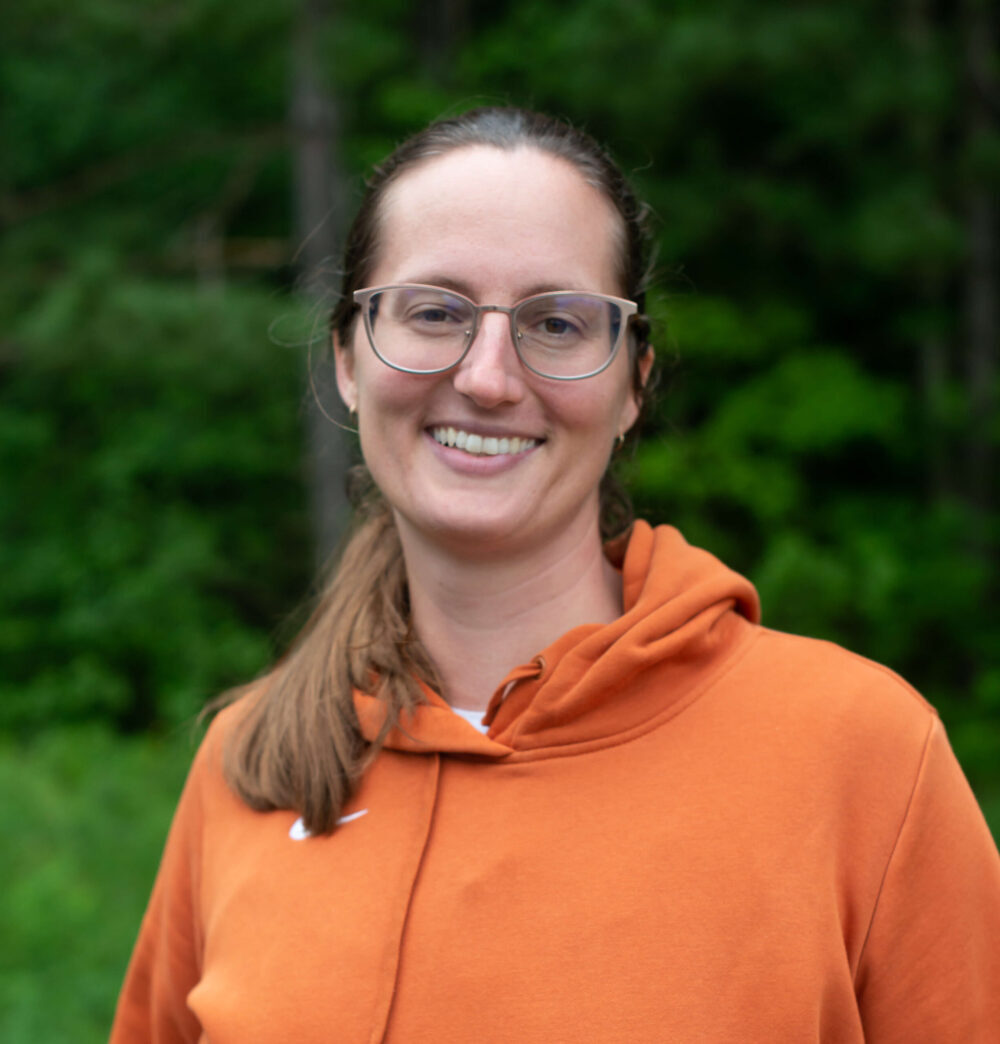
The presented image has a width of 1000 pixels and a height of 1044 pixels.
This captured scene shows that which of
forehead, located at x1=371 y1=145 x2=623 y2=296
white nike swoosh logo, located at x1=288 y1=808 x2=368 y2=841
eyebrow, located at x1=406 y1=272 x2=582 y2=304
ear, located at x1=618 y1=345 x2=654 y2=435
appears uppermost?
forehead, located at x1=371 y1=145 x2=623 y2=296

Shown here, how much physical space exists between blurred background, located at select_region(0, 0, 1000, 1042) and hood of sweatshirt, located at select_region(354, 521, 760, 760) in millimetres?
4262

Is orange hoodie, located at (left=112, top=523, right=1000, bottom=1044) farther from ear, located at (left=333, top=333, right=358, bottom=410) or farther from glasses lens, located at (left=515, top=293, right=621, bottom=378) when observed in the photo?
ear, located at (left=333, top=333, right=358, bottom=410)

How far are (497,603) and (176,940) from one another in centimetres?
77

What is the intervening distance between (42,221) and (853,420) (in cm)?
655

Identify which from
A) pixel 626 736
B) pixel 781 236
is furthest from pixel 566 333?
pixel 781 236

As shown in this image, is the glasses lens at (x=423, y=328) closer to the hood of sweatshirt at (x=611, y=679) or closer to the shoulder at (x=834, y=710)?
the hood of sweatshirt at (x=611, y=679)

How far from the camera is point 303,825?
154 centimetres

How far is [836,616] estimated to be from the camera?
6.21 m


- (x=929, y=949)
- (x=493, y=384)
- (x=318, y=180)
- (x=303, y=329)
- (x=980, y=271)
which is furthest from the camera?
(x=318, y=180)

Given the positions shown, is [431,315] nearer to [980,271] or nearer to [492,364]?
[492,364]

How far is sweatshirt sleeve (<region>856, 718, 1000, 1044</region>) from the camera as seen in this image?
128cm

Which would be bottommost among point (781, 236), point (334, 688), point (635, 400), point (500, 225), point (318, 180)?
point (334, 688)

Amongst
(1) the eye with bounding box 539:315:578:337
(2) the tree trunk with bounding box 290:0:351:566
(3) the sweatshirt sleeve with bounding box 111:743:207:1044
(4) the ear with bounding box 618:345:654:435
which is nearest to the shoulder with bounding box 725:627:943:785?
(4) the ear with bounding box 618:345:654:435

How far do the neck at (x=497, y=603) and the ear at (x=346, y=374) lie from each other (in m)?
0.21
